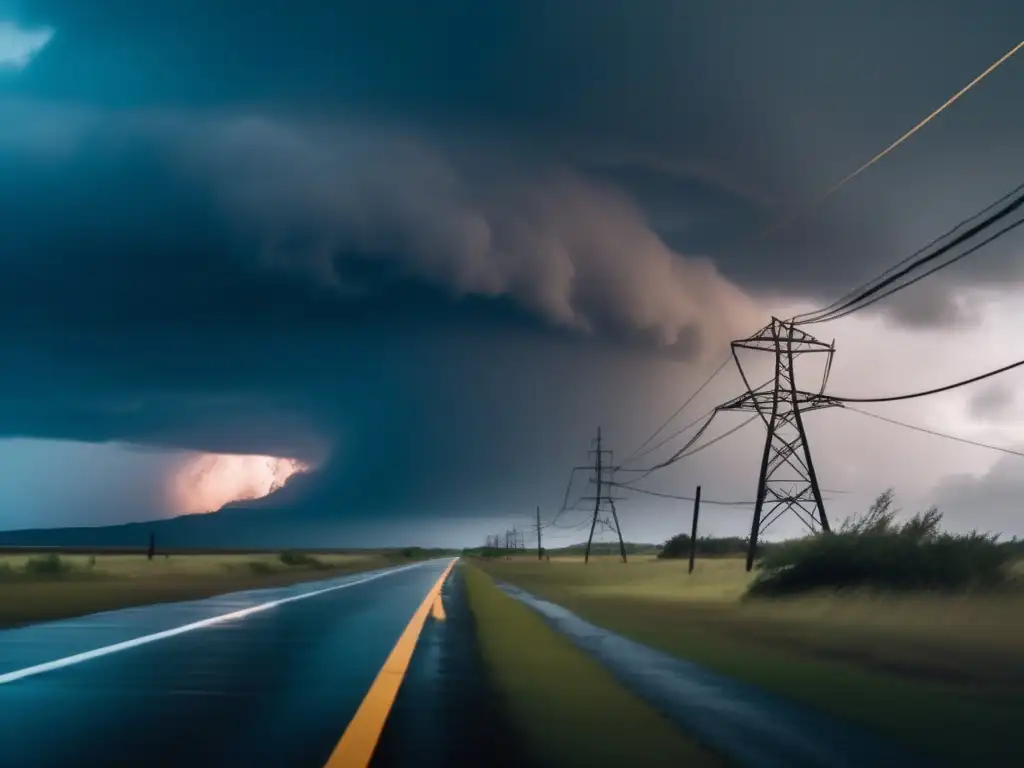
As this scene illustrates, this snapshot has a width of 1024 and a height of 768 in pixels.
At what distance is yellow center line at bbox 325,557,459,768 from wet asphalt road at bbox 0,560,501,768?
10cm

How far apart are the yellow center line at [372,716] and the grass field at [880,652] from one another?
13.1 feet

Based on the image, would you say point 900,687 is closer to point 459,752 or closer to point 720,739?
point 720,739

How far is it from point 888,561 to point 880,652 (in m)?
15.0

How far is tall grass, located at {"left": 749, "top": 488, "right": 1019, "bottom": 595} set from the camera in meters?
30.8

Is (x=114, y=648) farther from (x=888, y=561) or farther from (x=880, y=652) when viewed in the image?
(x=888, y=561)

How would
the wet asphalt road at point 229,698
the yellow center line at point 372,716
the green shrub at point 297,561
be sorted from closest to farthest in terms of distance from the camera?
the yellow center line at point 372,716
the wet asphalt road at point 229,698
the green shrub at point 297,561

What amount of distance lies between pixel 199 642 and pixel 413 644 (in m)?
3.21

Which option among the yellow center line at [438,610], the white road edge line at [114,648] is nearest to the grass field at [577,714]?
the white road edge line at [114,648]

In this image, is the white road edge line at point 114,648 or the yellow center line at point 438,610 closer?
the white road edge line at point 114,648

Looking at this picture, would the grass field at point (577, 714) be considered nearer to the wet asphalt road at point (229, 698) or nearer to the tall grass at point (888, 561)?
the wet asphalt road at point (229, 698)

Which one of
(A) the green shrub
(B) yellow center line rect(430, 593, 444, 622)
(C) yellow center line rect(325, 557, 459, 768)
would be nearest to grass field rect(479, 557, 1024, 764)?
(B) yellow center line rect(430, 593, 444, 622)

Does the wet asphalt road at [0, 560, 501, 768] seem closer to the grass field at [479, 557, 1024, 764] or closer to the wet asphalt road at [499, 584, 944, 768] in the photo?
the wet asphalt road at [499, 584, 944, 768]

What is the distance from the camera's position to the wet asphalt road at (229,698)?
804cm

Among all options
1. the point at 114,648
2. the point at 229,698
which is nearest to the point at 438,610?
the point at 114,648
